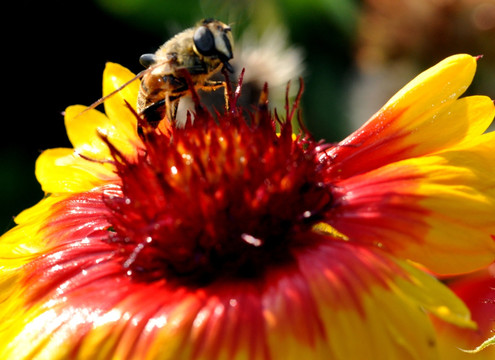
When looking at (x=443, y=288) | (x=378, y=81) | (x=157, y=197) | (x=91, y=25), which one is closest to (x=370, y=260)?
(x=443, y=288)

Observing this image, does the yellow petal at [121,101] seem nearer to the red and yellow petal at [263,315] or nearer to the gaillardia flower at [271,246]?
the gaillardia flower at [271,246]

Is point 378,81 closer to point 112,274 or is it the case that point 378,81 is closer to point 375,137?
point 375,137

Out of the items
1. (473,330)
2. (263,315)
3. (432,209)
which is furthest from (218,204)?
(473,330)

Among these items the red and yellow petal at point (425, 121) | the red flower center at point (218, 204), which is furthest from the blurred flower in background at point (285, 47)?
the red flower center at point (218, 204)

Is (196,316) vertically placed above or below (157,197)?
below

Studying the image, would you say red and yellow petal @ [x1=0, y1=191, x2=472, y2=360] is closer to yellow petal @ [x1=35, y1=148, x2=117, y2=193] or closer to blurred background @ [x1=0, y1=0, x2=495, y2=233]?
yellow petal @ [x1=35, y1=148, x2=117, y2=193]

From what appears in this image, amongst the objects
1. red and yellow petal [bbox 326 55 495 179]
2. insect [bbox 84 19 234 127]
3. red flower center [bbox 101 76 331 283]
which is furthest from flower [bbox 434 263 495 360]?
insect [bbox 84 19 234 127]

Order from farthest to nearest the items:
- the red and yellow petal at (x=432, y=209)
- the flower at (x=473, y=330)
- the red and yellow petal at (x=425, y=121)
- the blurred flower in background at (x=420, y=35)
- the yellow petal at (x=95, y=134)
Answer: the blurred flower in background at (x=420, y=35) → the yellow petal at (x=95, y=134) → the flower at (x=473, y=330) → the red and yellow petal at (x=425, y=121) → the red and yellow petal at (x=432, y=209)
